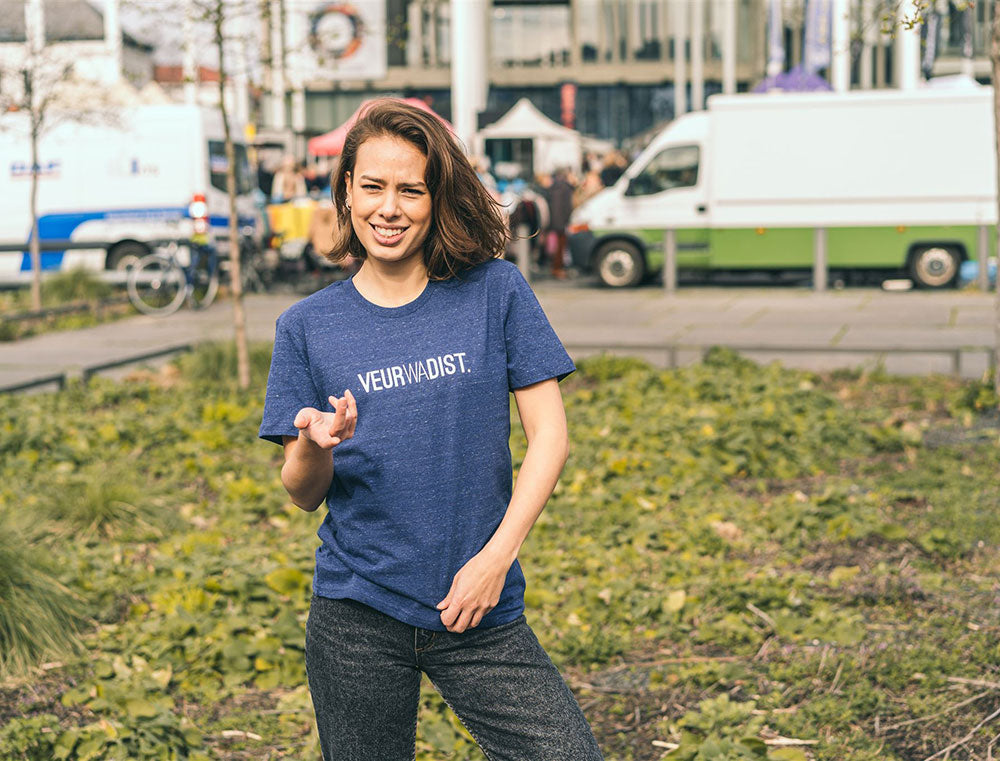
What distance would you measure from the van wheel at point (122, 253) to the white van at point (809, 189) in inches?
245

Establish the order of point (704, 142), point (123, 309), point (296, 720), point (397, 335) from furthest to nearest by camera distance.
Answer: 1. point (704, 142)
2. point (123, 309)
3. point (296, 720)
4. point (397, 335)

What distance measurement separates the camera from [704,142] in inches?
781

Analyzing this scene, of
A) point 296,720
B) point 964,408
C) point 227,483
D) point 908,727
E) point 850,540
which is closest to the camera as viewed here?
point 908,727

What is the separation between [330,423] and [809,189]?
18.2 meters

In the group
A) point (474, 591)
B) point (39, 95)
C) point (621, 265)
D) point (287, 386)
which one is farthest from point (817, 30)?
point (474, 591)

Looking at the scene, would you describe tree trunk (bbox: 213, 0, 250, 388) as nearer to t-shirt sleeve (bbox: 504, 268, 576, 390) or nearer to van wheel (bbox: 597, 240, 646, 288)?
t-shirt sleeve (bbox: 504, 268, 576, 390)

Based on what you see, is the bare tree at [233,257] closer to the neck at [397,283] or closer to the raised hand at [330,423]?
the neck at [397,283]

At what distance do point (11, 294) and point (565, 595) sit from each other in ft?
57.1

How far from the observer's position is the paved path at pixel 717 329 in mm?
10750

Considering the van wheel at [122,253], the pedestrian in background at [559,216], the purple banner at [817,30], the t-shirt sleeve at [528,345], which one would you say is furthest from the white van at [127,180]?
the t-shirt sleeve at [528,345]

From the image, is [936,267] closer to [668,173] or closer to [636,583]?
[668,173]

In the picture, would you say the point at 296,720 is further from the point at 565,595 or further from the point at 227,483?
the point at 227,483

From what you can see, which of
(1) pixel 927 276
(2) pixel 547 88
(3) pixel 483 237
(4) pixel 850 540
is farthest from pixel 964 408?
(2) pixel 547 88

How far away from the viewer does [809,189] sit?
64.0 ft
